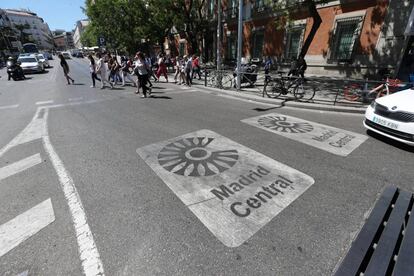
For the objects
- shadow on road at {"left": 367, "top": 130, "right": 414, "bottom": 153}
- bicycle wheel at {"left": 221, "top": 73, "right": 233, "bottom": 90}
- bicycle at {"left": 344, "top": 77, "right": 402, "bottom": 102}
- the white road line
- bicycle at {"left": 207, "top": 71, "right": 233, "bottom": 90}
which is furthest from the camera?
bicycle wheel at {"left": 221, "top": 73, "right": 233, "bottom": 90}

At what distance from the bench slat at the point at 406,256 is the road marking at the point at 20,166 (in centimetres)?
567

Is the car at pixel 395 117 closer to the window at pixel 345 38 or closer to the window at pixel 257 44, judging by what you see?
the window at pixel 345 38

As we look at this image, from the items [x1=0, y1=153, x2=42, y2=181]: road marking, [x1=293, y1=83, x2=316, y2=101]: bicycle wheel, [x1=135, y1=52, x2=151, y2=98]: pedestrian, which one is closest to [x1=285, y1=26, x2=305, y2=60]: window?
[x1=293, y1=83, x2=316, y2=101]: bicycle wheel

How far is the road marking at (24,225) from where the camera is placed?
2516mm

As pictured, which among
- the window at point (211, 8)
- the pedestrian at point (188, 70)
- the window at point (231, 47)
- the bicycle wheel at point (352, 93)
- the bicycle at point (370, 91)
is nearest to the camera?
the bicycle at point (370, 91)

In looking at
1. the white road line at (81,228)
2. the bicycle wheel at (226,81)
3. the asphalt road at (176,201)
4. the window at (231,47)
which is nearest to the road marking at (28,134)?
the asphalt road at (176,201)

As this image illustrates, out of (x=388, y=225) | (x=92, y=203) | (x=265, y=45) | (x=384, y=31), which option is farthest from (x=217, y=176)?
(x=265, y=45)

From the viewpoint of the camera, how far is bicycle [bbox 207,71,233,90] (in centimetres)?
1226

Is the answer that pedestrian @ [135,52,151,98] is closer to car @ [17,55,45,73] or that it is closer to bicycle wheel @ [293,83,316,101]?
bicycle wheel @ [293,83,316,101]

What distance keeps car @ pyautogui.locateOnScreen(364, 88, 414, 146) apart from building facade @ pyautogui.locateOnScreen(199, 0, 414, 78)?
7862 millimetres

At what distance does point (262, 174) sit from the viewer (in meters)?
3.72

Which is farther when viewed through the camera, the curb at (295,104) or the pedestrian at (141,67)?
the pedestrian at (141,67)

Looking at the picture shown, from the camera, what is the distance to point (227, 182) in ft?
11.6

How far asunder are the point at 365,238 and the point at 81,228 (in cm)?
327
